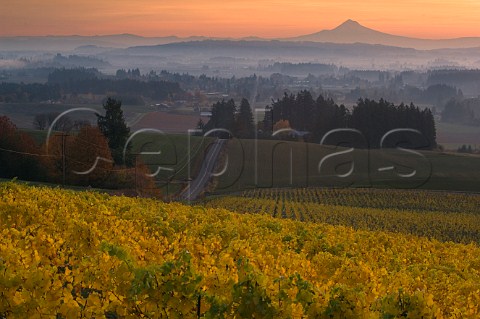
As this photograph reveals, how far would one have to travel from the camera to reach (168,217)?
21016 millimetres

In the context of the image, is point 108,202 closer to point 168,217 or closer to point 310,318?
point 168,217

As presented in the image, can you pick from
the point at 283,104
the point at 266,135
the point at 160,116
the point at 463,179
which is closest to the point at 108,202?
the point at 463,179

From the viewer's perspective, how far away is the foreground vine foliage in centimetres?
848

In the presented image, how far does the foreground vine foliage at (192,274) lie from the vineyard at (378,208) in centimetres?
2365

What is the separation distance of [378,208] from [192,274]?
52.2 metres

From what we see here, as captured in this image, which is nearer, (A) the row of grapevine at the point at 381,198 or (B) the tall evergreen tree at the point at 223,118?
(A) the row of grapevine at the point at 381,198

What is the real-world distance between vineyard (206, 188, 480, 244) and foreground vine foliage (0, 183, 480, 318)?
23654 mm

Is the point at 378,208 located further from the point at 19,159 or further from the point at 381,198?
the point at 19,159

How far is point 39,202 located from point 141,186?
150 feet

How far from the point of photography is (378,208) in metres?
58.9

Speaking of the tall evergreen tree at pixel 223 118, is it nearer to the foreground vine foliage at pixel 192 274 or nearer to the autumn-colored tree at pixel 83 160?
the autumn-colored tree at pixel 83 160

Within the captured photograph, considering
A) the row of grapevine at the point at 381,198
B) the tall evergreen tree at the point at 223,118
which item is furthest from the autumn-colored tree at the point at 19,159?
the tall evergreen tree at the point at 223,118

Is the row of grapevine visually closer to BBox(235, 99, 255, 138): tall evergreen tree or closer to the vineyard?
the vineyard

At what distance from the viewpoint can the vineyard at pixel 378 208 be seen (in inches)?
1790
